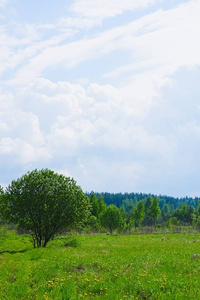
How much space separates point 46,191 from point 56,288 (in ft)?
84.6

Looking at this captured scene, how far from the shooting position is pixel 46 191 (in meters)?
39.5

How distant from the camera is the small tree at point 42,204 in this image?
129 feet

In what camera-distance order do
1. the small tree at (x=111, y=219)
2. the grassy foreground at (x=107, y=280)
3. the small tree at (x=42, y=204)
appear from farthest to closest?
the small tree at (x=111, y=219)
the small tree at (x=42, y=204)
the grassy foreground at (x=107, y=280)

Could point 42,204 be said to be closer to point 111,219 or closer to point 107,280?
point 107,280

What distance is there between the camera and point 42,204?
3944cm

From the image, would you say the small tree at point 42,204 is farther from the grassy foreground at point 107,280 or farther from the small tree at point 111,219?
the small tree at point 111,219

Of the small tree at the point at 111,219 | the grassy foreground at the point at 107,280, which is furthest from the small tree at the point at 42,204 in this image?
the small tree at the point at 111,219

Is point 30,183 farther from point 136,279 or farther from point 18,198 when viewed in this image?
point 136,279

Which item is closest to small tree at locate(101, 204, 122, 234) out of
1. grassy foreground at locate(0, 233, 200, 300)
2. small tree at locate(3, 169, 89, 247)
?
small tree at locate(3, 169, 89, 247)

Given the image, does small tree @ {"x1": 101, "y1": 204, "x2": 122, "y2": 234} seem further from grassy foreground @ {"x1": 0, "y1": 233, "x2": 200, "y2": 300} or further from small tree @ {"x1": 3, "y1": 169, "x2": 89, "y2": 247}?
grassy foreground @ {"x1": 0, "y1": 233, "x2": 200, "y2": 300}

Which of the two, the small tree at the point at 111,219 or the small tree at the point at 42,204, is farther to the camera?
the small tree at the point at 111,219

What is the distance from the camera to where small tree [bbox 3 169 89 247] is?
129ft

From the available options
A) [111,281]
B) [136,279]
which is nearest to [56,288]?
[111,281]

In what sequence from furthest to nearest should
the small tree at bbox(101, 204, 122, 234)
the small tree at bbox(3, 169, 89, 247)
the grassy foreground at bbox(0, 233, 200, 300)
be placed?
the small tree at bbox(101, 204, 122, 234) < the small tree at bbox(3, 169, 89, 247) < the grassy foreground at bbox(0, 233, 200, 300)
